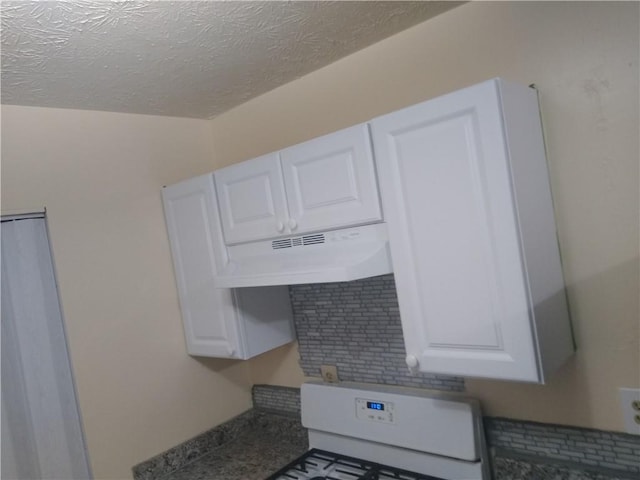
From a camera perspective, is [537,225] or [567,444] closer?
[537,225]

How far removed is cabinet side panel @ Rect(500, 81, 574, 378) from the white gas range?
0.43m

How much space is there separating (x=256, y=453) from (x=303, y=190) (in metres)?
1.23

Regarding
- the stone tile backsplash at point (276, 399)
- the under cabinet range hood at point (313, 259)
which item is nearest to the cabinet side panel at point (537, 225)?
the under cabinet range hood at point (313, 259)

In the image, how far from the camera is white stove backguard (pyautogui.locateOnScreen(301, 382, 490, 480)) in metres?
1.56

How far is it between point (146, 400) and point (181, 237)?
71 centimetres

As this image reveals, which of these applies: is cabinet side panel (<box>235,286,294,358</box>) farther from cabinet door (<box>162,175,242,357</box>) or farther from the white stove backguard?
the white stove backguard

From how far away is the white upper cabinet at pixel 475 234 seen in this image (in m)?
1.19

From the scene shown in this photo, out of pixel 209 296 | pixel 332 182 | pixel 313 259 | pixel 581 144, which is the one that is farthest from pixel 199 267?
pixel 581 144

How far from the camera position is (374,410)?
5.89 feet

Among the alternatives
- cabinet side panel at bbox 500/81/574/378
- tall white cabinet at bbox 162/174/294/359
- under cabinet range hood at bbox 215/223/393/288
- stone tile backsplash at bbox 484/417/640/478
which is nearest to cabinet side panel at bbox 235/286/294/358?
tall white cabinet at bbox 162/174/294/359

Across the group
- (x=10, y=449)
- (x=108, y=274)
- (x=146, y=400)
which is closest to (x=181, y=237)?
(x=108, y=274)

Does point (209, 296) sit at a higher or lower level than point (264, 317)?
higher

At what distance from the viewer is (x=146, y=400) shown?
2.03 meters

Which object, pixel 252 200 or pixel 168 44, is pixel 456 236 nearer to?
pixel 252 200
